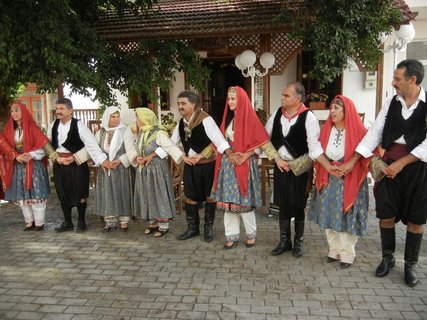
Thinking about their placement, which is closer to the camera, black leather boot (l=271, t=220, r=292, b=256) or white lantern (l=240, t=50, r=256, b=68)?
black leather boot (l=271, t=220, r=292, b=256)

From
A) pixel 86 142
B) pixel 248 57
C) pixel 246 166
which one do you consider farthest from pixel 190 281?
pixel 248 57

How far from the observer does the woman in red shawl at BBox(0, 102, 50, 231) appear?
5.29 meters

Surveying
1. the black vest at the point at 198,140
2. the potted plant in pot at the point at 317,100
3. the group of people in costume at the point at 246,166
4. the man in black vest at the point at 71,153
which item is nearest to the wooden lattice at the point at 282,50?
the potted plant in pot at the point at 317,100

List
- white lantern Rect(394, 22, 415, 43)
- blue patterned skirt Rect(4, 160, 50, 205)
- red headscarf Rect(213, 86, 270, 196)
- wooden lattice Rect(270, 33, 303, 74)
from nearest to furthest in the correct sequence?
red headscarf Rect(213, 86, 270, 196)
blue patterned skirt Rect(4, 160, 50, 205)
white lantern Rect(394, 22, 415, 43)
wooden lattice Rect(270, 33, 303, 74)

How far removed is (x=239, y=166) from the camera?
4.52 meters

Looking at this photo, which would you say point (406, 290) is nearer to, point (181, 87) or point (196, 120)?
point (196, 120)

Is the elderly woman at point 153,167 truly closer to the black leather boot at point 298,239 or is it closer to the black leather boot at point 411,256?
the black leather boot at point 298,239

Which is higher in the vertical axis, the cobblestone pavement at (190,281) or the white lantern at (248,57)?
the white lantern at (248,57)

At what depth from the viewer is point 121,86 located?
23.3ft

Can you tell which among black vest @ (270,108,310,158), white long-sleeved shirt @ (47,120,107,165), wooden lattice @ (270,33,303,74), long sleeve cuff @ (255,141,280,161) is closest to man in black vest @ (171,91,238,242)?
long sleeve cuff @ (255,141,280,161)

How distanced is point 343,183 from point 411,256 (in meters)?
0.88

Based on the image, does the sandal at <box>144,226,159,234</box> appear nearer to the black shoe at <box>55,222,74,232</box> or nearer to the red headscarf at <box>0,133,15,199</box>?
the black shoe at <box>55,222,74,232</box>

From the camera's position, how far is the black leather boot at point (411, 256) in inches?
147

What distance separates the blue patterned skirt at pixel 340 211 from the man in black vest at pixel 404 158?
0.19 m
